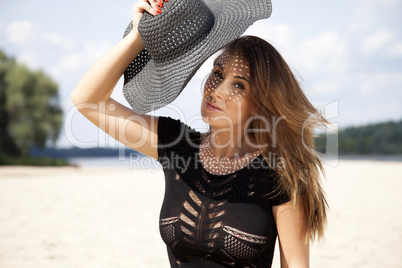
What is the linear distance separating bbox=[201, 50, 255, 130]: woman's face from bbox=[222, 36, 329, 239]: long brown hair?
0.11 feet

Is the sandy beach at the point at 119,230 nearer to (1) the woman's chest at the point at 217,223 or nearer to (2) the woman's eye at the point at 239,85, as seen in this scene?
(1) the woman's chest at the point at 217,223

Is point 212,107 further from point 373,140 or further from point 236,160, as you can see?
point 373,140

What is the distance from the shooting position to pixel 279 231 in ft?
5.54

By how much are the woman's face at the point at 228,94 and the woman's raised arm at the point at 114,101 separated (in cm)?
34

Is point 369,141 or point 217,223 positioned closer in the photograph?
point 217,223

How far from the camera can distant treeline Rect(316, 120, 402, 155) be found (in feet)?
157

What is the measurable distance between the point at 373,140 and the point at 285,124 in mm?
52505

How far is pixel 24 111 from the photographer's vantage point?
30.8m

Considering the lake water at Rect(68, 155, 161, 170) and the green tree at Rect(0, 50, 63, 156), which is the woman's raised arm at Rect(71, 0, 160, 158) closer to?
the lake water at Rect(68, 155, 161, 170)

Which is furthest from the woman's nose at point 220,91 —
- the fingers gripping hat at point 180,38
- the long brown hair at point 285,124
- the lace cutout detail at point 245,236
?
the lace cutout detail at point 245,236

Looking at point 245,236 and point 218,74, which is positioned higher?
point 218,74

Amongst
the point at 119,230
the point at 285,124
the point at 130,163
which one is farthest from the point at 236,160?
the point at 130,163

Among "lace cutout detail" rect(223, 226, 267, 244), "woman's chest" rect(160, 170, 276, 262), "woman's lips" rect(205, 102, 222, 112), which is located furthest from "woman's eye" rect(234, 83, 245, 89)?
"lace cutout detail" rect(223, 226, 267, 244)

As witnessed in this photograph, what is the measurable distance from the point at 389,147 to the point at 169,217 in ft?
171
